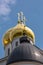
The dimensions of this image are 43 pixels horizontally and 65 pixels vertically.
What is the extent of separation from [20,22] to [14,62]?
12.3 metres

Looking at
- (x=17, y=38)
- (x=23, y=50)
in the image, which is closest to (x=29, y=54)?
(x=23, y=50)

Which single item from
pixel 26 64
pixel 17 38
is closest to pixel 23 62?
pixel 26 64

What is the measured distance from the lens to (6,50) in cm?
3484

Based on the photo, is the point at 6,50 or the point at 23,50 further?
the point at 6,50

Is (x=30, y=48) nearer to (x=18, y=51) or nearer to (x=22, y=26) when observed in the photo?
(x=18, y=51)

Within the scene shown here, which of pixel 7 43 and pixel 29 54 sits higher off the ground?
pixel 7 43

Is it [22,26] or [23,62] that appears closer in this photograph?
[23,62]

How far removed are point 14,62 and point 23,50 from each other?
3.84ft

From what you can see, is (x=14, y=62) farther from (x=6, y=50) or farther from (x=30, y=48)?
(x=6, y=50)

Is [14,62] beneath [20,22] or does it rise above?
beneath

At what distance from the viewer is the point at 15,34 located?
34062 mm

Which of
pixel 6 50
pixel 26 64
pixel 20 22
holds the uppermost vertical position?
pixel 20 22

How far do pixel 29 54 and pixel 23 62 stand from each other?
31.2 inches

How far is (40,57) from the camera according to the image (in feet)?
78.7
